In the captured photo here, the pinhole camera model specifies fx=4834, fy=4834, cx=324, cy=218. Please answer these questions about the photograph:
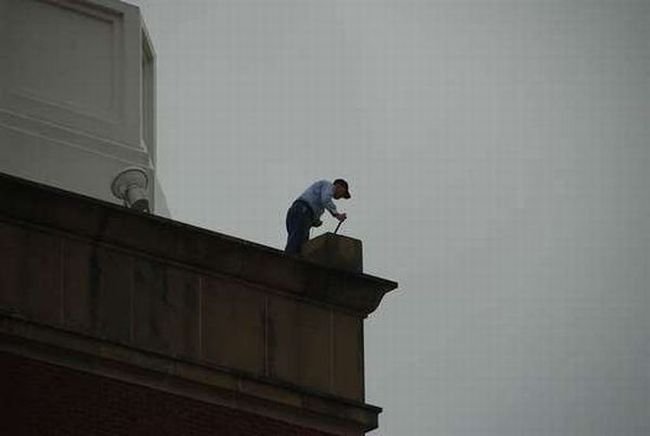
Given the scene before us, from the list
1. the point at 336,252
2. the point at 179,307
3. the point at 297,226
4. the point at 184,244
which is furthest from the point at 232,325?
the point at 297,226

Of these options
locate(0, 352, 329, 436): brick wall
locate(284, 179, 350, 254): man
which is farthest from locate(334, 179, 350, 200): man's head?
locate(0, 352, 329, 436): brick wall

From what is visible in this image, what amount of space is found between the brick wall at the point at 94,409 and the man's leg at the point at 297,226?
9.65ft

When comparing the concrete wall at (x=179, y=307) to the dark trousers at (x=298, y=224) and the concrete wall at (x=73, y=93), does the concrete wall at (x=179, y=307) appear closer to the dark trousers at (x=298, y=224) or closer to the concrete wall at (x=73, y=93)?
the dark trousers at (x=298, y=224)

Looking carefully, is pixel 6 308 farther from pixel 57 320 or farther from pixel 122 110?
pixel 122 110

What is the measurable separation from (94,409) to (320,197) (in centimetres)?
510

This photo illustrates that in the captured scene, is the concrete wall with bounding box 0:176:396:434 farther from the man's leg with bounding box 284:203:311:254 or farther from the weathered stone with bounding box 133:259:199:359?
the man's leg with bounding box 284:203:311:254

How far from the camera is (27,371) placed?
2272 inches

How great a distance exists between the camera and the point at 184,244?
59.4 m

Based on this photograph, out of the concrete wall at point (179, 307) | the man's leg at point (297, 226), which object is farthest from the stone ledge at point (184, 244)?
the man's leg at point (297, 226)

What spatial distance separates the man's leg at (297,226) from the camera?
60.9 meters

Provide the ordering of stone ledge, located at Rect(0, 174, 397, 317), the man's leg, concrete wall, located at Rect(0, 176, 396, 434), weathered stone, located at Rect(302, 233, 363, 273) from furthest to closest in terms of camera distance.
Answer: the man's leg → weathered stone, located at Rect(302, 233, 363, 273) → stone ledge, located at Rect(0, 174, 397, 317) → concrete wall, located at Rect(0, 176, 396, 434)

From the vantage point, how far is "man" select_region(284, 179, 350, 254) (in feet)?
200

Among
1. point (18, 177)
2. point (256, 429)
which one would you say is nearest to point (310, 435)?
point (256, 429)

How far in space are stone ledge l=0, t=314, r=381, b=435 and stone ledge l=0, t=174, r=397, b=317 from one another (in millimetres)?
1400
